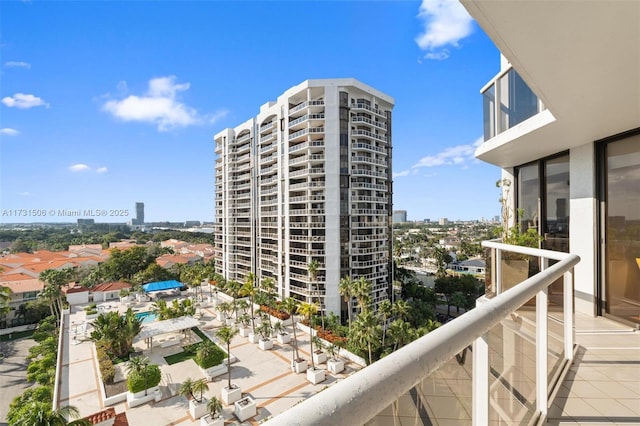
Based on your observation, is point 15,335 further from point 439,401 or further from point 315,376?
point 439,401

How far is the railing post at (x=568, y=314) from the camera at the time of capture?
3.05 m

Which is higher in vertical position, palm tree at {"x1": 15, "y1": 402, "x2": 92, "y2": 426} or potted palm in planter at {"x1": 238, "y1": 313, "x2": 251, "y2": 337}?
palm tree at {"x1": 15, "y1": 402, "x2": 92, "y2": 426}

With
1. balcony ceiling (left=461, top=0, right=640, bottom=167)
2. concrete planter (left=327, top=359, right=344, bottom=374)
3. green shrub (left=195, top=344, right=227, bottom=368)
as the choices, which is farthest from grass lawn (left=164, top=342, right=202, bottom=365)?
balcony ceiling (left=461, top=0, right=640, bottom=167)

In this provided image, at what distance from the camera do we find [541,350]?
2.45 m

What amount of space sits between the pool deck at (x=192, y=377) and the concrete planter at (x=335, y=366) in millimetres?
262

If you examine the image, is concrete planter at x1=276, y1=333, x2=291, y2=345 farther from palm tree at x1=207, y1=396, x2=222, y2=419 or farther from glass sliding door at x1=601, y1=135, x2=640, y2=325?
glass sliding door at x1=601, y1=135, x2=640, y2=325

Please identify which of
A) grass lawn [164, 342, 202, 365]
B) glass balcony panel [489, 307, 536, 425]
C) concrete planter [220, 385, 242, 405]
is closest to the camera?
glass balcony panel [489, 307, 536, 425]

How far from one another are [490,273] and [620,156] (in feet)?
11.0

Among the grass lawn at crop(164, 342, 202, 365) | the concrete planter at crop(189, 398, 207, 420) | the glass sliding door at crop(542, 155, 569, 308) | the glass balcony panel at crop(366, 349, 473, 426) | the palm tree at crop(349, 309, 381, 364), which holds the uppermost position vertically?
the glass sliding door at crop(542, 155, 569, 308)

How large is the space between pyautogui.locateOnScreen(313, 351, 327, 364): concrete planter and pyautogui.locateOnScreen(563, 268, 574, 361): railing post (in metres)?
17.4

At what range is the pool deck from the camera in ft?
46.4

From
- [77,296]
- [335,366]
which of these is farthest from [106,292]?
[335,366]

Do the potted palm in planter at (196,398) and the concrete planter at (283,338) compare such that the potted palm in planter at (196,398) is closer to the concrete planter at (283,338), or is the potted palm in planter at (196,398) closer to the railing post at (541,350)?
the concrete planter at (283,338)

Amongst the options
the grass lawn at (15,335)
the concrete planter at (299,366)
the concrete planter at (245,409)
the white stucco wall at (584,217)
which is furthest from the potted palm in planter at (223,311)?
the white stucco wall at (584,217)
